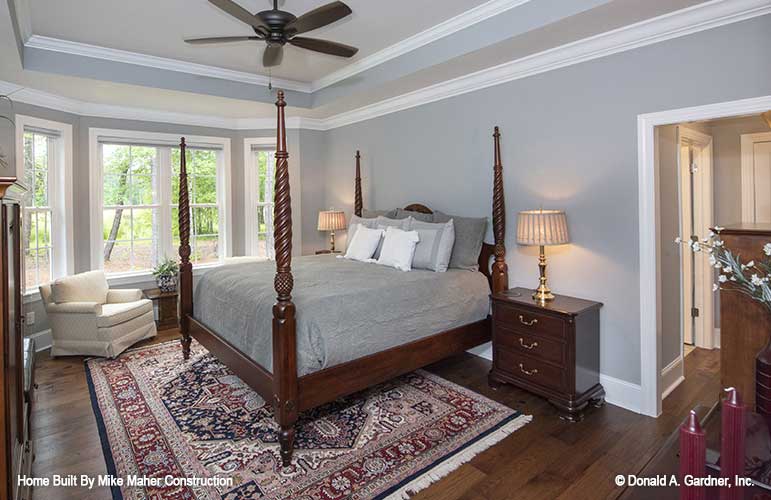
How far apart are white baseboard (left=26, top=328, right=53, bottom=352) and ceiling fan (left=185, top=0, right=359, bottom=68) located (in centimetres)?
350

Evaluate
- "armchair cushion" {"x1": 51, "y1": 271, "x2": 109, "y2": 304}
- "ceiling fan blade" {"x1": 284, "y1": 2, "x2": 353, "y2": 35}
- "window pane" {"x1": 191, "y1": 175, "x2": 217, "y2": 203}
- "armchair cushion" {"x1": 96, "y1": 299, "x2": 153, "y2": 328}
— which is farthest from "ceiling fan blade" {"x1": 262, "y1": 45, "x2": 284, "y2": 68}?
"window pane" {"x1": 191, "y1": 175, "x2": 217, "y2": 203}

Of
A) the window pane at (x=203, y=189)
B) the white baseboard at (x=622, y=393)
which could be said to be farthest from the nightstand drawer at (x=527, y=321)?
the window pane at (x=203, y=189)

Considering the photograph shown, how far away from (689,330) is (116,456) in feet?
16.0

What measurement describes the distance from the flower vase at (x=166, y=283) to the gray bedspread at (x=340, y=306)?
154cm

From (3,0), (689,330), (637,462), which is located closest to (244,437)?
(637,462)

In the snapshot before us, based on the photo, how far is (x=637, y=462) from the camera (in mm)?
2332

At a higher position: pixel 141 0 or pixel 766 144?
pixel 141 0

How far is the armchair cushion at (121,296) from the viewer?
14.6ft

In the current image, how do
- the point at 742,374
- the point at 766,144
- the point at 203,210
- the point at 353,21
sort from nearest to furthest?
1. the point at 742,374
2. the point at 353,21
3. the point at 766,144
4. the point at 203,210

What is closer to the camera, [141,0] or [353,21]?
[141,0]

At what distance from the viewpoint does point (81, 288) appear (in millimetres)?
4152

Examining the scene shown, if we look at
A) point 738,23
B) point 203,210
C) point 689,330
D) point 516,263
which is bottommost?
point 689,330

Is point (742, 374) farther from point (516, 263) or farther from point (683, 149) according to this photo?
point (683, 149)

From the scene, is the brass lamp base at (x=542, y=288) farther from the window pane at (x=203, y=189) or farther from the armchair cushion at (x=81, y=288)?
the window pane at (x=203, y=189)
